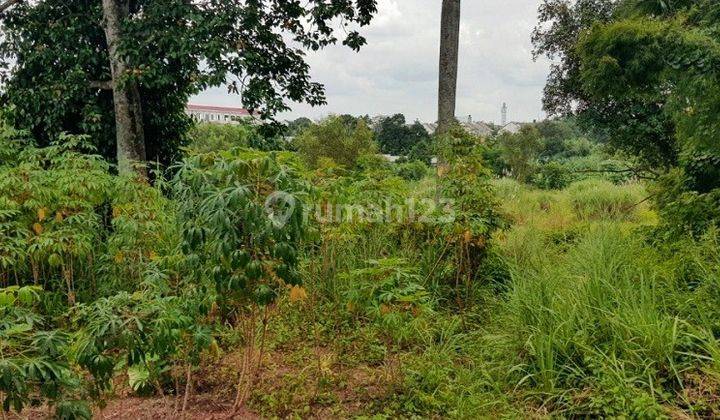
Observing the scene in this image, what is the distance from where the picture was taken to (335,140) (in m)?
14.5

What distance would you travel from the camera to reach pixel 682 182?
3.87 meters

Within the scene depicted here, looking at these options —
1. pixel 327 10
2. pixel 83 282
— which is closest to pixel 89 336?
pixel 83 282

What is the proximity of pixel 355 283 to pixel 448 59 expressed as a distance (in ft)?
12.5

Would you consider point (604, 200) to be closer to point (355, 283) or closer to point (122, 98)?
point (355, 283)

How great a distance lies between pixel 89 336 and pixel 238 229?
694 millimetres

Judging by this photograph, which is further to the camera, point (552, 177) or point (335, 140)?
point (335, 140)

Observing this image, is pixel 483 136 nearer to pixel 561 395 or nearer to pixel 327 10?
pixel 561 395

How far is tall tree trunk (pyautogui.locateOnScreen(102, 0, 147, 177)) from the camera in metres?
5.41

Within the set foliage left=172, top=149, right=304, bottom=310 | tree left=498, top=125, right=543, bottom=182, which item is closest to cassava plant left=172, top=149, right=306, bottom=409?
foliage left=172, top=149, right=304, bottom=310

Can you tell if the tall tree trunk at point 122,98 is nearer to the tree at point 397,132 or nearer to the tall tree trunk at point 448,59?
the tall tree trunk at point 448,59

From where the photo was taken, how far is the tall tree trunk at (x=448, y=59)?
18.7 ft

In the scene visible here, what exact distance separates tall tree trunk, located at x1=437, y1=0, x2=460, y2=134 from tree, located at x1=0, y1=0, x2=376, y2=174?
107 centimetres

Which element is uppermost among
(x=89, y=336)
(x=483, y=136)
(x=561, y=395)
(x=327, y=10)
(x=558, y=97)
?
(x=327, y=10)

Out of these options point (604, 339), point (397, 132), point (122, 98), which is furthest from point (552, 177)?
point (604, 339)
